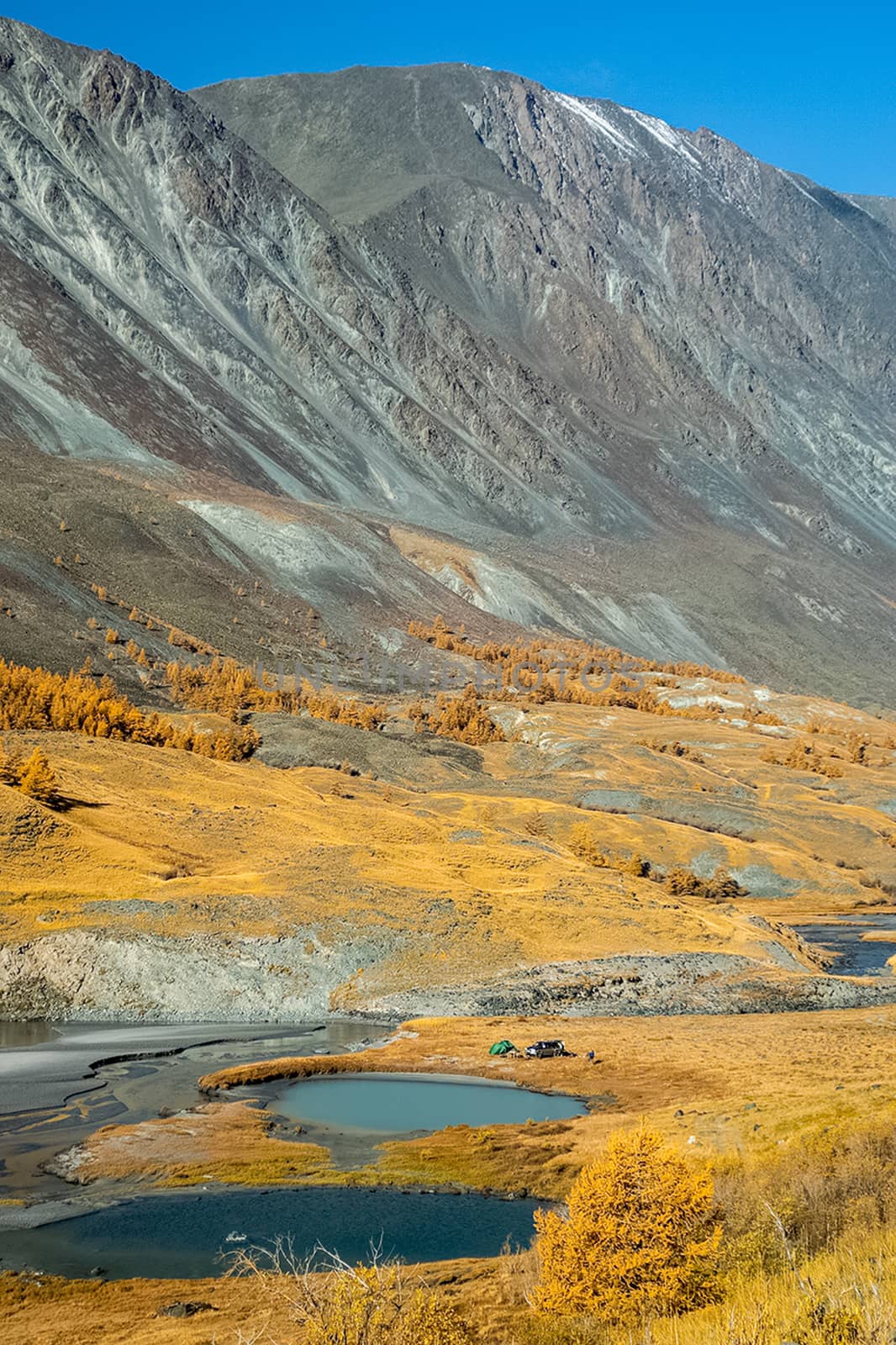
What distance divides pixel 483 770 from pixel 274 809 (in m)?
37.6

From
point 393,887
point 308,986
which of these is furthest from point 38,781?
point 308,986

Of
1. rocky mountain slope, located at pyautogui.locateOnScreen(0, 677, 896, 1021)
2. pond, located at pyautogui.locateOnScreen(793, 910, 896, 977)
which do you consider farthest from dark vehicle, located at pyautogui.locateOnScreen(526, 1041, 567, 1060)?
pond, located at pyautogui.locateOnScreen(793, 910, 896, 977)

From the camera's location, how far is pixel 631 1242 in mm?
17750

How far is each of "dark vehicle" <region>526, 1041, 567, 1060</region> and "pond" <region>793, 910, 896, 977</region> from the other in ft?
78.8

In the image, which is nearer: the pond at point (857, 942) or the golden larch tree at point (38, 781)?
the golden larch tree at point (38, 781)

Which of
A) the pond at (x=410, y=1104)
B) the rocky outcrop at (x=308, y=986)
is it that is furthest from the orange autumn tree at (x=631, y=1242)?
the rocky outcrop at (x=308, y=986)

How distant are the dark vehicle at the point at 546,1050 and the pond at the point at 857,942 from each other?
78.8 ft

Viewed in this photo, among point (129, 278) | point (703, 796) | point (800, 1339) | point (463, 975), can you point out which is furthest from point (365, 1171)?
point (129, 278)

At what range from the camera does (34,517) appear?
384 ft

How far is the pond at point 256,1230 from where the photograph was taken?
2195cm

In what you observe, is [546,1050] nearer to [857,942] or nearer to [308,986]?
[308,986]

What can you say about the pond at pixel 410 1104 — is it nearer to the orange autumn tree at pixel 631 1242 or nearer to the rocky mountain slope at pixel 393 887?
the rocky mountain slope at pixel 393 887

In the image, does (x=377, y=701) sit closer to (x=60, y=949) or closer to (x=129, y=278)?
(x=60, y=949)

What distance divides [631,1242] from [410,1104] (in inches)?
668
